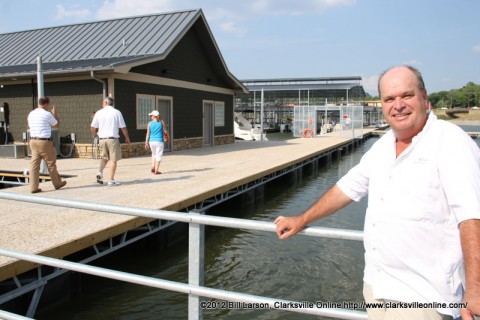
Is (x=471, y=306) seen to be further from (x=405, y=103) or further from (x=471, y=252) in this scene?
(x=405, y=103)

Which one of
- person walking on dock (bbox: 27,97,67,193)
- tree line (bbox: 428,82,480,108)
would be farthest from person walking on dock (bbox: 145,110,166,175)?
tree line (bbox: 428,82,480,108)

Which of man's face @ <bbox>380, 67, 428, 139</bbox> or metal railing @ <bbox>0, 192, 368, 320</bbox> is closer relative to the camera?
man's face @ <bbox>380, 67, 428, 139</bbox>

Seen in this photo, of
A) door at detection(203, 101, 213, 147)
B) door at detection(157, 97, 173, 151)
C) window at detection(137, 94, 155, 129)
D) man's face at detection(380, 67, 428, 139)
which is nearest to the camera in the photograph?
man's face at detection(380, 67, 428, 139)

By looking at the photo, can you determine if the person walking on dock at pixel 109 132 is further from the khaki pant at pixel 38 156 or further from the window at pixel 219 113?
the window at pixel 219 113

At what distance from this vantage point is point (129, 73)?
13578 mm

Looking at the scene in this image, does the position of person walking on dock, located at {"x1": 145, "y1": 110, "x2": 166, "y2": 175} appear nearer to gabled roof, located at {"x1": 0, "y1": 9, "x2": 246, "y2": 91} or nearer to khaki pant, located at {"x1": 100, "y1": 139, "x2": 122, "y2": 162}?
khaki pant, located at {"x1": 100, "y1": 139, "x2": 122, "y2": 162}

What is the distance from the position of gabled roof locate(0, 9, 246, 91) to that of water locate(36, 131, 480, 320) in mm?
7509

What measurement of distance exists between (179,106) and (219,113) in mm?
4250

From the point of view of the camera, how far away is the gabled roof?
47.8 feet

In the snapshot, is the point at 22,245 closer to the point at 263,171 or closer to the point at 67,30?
the point at 263,171

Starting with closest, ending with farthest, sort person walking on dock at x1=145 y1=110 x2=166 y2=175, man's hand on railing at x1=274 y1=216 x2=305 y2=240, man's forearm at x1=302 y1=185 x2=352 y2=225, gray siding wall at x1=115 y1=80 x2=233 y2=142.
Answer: man's hand on railing at x1=274 y1=216 x2=305 y2=240, man's forearm at x1=302 y1=185 x2=352 y2=225, person walking on dock at x1=145 y1=110 x2=166 y2=175, gray siding wall at x1=115 y1=80 x2=233 y2=142

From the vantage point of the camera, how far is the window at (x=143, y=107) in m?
14.4

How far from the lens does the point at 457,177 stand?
1.63m

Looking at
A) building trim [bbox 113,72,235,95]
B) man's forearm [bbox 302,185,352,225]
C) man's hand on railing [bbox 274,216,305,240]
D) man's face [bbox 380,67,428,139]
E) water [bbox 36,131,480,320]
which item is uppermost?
building trim [bbox 113,72,235,95]
